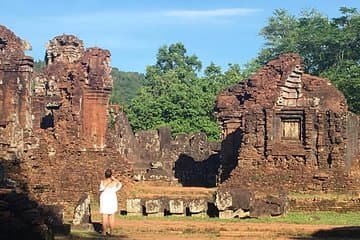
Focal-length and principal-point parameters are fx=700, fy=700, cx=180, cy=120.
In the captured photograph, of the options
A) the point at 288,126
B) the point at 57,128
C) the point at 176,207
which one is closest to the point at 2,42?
the point at 57,128

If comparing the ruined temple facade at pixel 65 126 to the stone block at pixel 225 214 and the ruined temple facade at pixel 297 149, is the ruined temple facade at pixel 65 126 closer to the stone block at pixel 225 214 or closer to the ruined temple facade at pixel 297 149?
the ruined temple facade at pixel 297 149

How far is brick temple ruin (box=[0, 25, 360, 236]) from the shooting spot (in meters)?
19.6

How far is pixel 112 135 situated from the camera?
2267 centimetres

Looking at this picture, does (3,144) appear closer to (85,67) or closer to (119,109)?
(85,67)

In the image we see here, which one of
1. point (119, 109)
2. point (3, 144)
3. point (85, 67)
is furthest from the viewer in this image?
point (119, 109)

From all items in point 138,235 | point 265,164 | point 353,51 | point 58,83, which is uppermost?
point 353,51

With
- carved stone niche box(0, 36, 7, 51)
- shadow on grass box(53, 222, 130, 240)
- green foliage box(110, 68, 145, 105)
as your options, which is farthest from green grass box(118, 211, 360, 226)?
green foliage box(110, 68, 145, 105)

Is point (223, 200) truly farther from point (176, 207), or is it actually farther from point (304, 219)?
point (304, 219)

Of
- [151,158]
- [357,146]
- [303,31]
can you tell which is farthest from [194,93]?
[357,146]

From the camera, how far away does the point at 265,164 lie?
22141mm

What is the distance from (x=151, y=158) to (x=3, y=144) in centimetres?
1342

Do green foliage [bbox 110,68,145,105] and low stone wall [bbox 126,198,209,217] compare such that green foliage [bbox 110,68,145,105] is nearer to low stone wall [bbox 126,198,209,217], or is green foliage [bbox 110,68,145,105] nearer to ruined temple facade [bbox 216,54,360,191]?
ruined temple facade [bbox 216,54,360,191]

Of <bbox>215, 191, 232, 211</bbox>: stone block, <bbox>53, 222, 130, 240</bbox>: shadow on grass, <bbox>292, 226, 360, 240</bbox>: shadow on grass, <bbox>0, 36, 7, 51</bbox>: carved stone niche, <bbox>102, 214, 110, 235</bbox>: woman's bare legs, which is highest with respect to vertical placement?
<bbox>0, 36, 7, 51</bbox>: carved stone niche

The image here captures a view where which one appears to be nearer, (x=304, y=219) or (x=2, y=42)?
(x=304, y=219)
